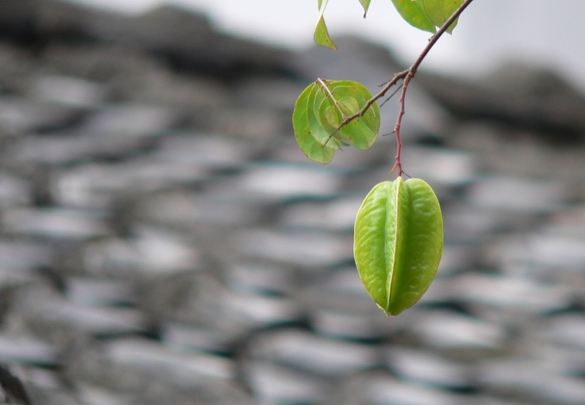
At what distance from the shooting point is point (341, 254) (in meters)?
1.76

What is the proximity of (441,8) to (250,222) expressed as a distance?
1.41 metres

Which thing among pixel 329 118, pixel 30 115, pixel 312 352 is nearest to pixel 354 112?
pixel 329 118

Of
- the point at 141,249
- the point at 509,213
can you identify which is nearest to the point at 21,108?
the point at 141,249

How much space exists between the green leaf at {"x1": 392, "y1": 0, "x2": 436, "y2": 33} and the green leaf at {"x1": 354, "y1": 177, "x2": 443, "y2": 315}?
0.10 metres

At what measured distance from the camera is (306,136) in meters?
0.46

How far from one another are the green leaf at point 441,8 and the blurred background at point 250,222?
48cm

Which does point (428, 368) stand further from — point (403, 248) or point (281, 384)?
point (403, 248)

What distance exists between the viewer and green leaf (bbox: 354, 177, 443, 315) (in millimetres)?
431

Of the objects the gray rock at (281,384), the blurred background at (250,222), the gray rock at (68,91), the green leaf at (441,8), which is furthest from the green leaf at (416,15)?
the gray rock at (68,91)

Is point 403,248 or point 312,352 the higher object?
point 312,352

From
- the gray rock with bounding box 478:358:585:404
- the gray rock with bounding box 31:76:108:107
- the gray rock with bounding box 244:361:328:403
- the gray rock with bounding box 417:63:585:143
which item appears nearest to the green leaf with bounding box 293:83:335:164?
the gray rock with bounding box 244:361:328:403

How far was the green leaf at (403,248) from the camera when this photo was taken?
0.43m

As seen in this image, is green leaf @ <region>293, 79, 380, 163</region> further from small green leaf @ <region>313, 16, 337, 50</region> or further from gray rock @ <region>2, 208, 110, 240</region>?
gray rock @ <region>2, 208, 110, 240</region>

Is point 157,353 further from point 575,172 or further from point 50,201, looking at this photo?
point 575,172
